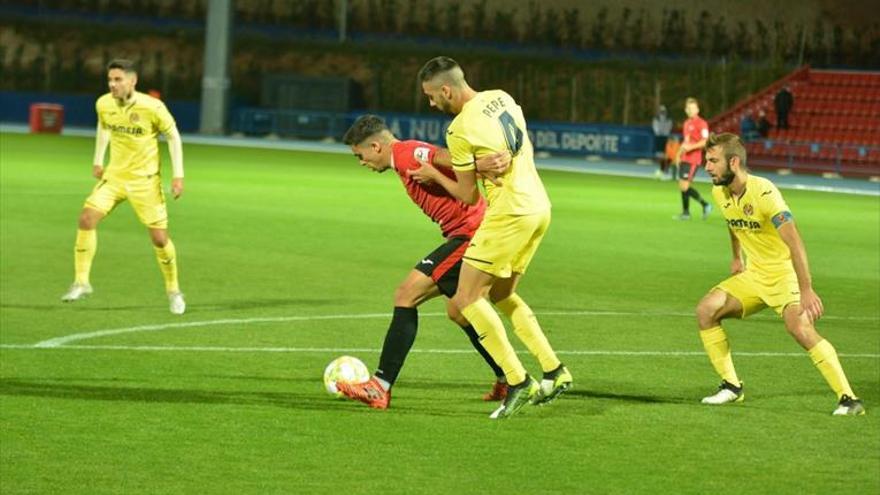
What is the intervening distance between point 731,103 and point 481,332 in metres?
44.7

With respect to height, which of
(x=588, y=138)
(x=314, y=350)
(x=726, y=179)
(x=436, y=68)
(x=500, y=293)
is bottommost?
(x=588, y=138)

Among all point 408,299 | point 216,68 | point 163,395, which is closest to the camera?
point 408,299

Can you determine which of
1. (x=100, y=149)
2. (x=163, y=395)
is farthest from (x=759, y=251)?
(x=100, y=149)

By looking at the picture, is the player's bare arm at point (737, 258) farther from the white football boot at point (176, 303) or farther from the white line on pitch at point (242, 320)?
the white football boot at point (176, 303)

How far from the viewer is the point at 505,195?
9516 millimetres

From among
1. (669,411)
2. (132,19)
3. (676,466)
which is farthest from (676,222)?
(132,19)

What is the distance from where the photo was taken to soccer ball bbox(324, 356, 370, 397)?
10164 millimetres

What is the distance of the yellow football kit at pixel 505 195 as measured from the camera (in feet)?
30.4

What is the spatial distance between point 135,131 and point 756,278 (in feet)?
21.0

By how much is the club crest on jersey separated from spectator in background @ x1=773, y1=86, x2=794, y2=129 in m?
40.0

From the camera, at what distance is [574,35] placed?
198ft

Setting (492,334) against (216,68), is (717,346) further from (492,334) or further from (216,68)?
(216,68)

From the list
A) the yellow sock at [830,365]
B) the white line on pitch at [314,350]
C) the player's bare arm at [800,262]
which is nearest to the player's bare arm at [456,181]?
the player's bare arm at [800,262]

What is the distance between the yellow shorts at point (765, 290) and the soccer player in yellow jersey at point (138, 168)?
5766 mm
